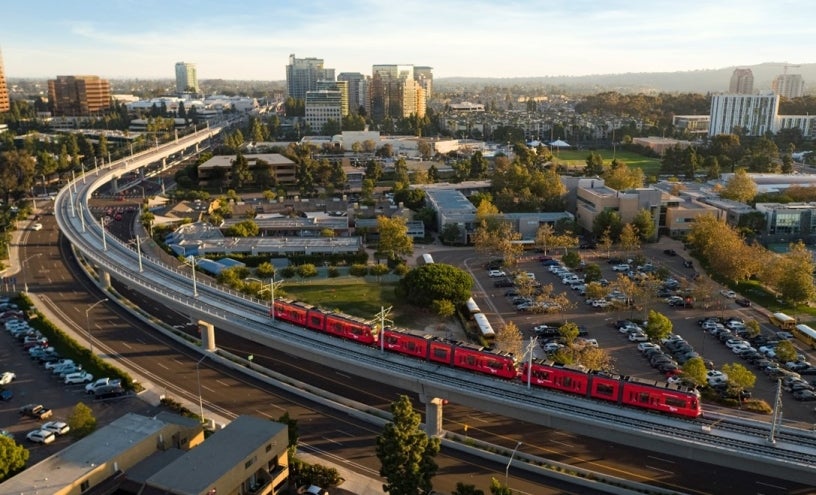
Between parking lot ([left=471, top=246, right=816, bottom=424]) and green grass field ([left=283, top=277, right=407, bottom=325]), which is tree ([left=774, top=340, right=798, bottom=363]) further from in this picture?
green grass field ([left=283, top=277, right=407, bottom=325])

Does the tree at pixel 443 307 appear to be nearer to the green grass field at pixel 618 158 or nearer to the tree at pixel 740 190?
the tree at pixel 740 190

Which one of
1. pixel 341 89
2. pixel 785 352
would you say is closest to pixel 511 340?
pixel 785 352

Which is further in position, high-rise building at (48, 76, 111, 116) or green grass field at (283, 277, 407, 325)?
high-rise building at (48, 76, 111, 116)

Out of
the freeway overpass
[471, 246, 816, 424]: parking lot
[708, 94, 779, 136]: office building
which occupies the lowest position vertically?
[471, 246, 816, 424]: parking lot


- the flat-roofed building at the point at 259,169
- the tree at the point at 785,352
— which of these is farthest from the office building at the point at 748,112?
the tree at the point at 785,352

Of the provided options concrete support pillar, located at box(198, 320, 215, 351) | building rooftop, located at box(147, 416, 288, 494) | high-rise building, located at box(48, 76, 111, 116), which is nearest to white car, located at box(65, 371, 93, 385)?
concrete support pillar, located at box(198, 320, 215, 351)

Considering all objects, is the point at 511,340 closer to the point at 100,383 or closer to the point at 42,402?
the point at 100,383
